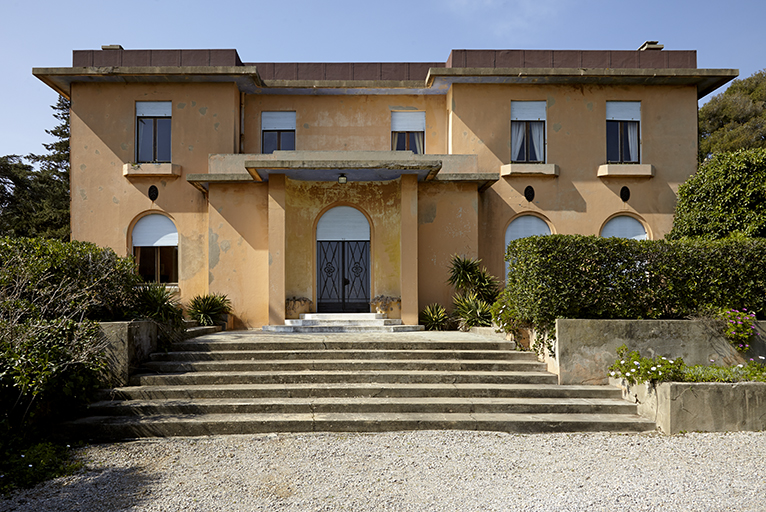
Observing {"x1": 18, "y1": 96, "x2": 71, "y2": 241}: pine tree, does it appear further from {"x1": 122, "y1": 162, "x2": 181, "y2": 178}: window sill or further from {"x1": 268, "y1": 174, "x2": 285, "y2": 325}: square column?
{"x1": 268, "y1": 174, "x2": 285, "y2": 325}: square column

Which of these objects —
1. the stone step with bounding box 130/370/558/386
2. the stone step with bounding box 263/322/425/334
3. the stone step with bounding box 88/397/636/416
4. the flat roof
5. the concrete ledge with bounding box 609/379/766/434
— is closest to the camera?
the concrete ledge with bounding box 609/379/766/434

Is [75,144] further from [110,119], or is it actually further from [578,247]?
[578,247]

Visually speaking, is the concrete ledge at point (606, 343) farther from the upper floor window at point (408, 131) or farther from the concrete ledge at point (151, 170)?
the concrete ledge at point (151, 170)

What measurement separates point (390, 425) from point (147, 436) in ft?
9.99

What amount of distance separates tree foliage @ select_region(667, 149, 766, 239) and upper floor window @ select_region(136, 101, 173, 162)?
13.8 meters

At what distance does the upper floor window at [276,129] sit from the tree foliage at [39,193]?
1152 centimetres

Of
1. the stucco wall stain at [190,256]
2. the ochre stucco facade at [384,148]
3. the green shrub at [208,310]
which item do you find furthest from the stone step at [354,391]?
the stucco wall stain at [190,256]

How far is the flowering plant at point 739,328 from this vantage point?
772cm

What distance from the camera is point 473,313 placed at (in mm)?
11328

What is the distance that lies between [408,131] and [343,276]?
5037 mm

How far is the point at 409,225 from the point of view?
1192cm

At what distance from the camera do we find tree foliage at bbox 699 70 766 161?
22812 millimetres

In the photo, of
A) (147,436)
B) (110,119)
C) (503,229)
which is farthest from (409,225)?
(110,119)

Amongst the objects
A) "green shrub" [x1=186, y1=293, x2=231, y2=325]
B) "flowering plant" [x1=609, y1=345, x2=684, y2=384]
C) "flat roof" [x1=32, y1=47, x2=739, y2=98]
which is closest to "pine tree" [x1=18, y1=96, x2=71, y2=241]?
"flat roof" [x1=32, y1=47, x2=739, y2=98]
